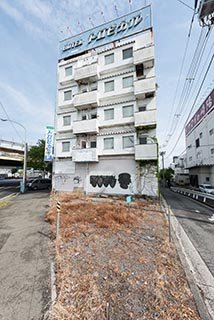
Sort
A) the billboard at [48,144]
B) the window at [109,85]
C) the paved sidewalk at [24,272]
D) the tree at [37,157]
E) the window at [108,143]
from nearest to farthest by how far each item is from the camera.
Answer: the paved sidewalk at [24,272] → the window at [108,143] → the window at [109,85] → the billboard at [48,144] → the tree at [37,157]

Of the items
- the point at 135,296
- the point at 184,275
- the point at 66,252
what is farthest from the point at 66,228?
the point at 184,275

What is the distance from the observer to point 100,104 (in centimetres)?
Result: 1738

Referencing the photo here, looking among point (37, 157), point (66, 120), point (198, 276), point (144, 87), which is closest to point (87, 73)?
point (66, 120)

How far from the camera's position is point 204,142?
2844 cm

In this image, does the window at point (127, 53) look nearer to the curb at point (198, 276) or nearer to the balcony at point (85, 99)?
the balcony at point (85, 99)

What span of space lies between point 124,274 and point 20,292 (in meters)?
2.31

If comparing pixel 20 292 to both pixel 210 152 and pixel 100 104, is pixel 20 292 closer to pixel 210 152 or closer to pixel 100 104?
pixel 100 104

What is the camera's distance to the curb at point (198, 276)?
2.76 meters

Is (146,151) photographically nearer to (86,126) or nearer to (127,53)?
(86,126)

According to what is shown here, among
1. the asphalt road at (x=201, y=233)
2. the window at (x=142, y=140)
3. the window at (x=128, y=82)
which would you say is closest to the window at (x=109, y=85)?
the window at (x=128, y=82)

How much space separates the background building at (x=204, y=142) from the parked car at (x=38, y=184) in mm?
28273

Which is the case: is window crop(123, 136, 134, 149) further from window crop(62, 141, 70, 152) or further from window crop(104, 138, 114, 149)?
window crop(62, 141, 70, 152)

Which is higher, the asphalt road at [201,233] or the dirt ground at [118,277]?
the dirt ground at [118,277]

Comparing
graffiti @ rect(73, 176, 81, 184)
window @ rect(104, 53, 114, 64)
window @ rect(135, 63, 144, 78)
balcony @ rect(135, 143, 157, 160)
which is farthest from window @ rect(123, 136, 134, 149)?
window @ rect(104, 53, 114, 64)
